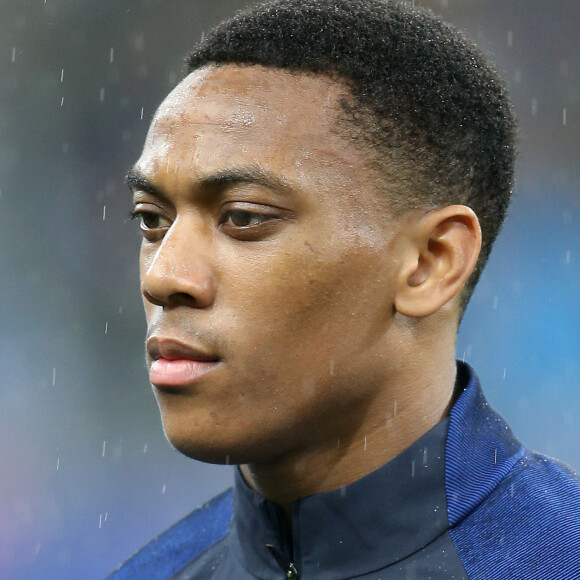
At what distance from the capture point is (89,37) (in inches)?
249

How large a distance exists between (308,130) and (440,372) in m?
0.64

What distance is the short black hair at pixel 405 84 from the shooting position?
7.28ft

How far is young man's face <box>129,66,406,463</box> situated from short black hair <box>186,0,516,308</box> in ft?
0.20

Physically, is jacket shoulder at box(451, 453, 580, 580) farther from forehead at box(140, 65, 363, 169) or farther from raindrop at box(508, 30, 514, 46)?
→ raindrop at box(508, 30, 514, 46)

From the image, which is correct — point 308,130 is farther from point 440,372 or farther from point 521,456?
point 521,456

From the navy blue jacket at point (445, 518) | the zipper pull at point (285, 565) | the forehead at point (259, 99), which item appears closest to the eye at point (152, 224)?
the forehead at point (259, 99)

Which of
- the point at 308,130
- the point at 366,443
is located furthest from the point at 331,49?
the point at 366,443

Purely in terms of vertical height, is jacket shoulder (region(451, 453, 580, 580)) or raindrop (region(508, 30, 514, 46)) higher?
raindrop (region(508, 30, 514, 46))

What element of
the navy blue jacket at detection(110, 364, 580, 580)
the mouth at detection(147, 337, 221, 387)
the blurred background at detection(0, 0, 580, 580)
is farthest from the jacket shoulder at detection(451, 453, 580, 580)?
the blurred background at detection(0, 0, 580, 580)

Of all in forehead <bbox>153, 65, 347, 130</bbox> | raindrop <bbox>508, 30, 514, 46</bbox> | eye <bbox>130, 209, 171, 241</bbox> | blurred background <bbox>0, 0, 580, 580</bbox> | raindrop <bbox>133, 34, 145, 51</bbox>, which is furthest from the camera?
raindrop <bbox>133, 34, 145, 51</bbox>

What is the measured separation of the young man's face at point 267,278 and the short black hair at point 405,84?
0.06m

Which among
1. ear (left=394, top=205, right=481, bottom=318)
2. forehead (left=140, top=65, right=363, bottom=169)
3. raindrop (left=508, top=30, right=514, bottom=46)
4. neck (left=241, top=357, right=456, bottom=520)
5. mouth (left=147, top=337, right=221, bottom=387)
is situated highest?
raindrop (left=508, top=30, right=514, bottom=46)

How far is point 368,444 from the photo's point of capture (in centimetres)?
224

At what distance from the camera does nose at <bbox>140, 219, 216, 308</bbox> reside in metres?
2.07
